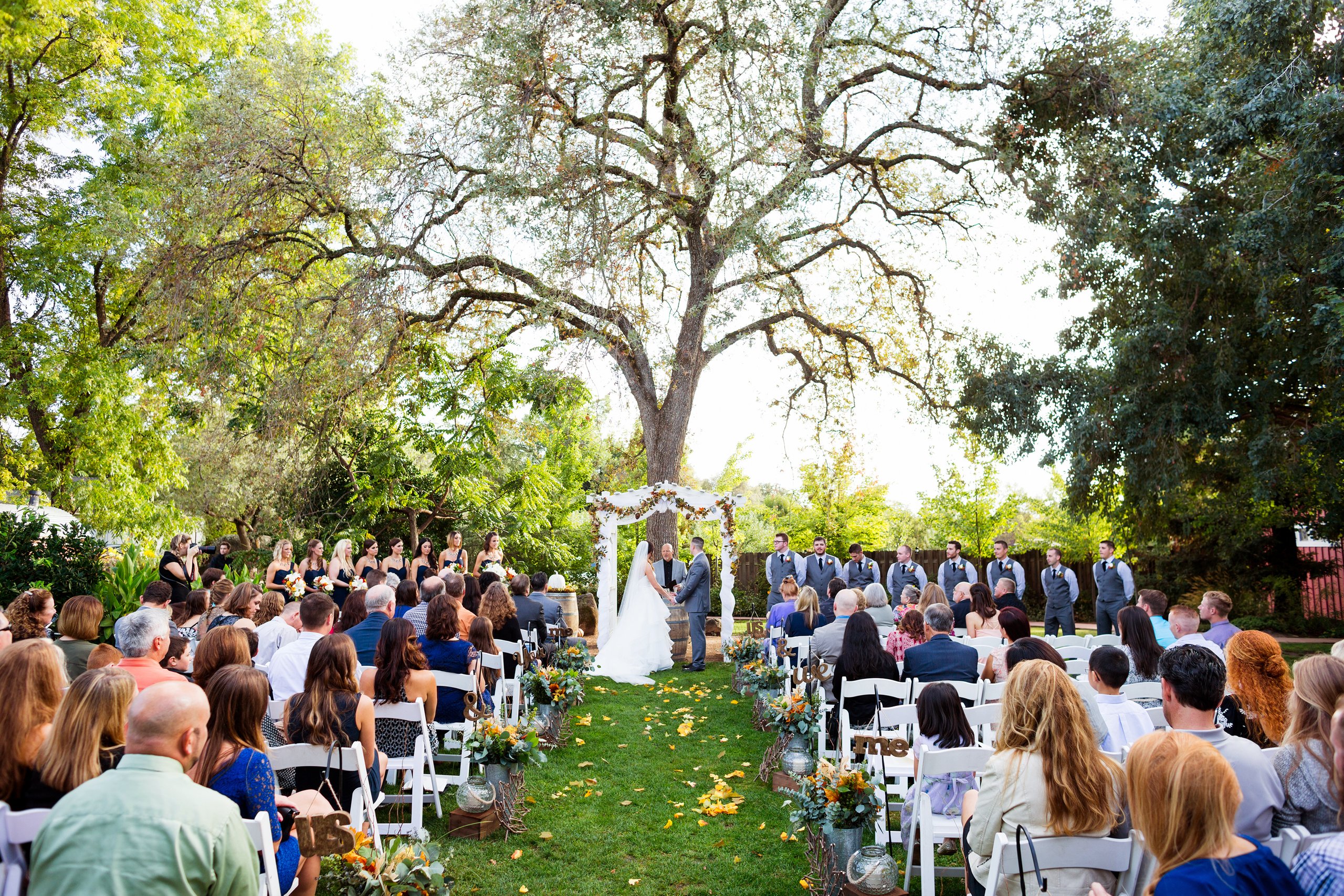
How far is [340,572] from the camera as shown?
1124 centimetres

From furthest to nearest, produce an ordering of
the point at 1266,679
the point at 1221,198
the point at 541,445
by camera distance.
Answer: the point at 541,445 → the point at 1221,198 → the point at 1266,679

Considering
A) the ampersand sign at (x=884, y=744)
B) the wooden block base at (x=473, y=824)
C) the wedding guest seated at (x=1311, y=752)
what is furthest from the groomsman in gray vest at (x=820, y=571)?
the wedding guest seated at (x=1311, y=752)

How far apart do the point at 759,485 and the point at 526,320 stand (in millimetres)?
25778

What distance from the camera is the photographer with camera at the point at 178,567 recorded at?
959 cm

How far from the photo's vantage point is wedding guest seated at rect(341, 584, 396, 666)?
631 cm

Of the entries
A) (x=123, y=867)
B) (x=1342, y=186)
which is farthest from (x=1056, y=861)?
(x=1342, y=186)

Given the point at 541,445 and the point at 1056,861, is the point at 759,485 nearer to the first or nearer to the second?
the point at 541,445

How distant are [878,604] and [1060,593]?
602 centimetres

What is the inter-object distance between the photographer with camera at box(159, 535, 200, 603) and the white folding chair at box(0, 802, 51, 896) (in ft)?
24.2

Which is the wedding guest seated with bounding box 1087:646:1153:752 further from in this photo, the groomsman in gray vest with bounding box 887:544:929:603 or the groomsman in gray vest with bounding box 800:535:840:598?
the groomsman in gray vest with bounding box 800:535:840:598

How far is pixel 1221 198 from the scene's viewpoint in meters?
12.8

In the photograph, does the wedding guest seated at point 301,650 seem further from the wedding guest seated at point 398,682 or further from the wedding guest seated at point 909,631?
the wedding guest seated at point 909,631

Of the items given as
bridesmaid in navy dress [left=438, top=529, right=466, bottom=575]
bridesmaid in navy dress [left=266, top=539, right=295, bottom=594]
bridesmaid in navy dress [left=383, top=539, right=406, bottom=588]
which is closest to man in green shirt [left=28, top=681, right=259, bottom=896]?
bridesmaid in navy dress [left=266, top=539, right=295, bottom=594]

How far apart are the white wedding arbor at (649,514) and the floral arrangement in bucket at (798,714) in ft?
23.2
